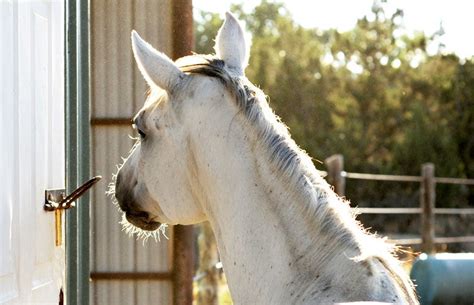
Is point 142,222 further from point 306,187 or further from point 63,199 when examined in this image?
point 306,187

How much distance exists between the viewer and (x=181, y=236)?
5.45 metres

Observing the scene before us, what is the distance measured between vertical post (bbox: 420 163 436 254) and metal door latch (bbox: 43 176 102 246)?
10358 mm

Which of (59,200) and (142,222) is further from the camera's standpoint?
(142,222)

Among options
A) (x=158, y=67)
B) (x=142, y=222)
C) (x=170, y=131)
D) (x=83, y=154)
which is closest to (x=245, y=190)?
(x=170, y=131)

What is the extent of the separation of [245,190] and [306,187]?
9.9 inches

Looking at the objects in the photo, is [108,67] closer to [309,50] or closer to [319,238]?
[319,238]

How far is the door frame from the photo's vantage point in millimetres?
4762

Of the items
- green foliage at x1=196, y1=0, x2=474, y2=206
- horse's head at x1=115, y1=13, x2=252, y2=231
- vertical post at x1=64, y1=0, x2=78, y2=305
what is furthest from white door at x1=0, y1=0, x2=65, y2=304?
green foliage at x1=196, y1=0, x2=474, y2=206

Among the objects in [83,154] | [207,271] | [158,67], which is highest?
[158,67]

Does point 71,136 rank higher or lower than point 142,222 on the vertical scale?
higher

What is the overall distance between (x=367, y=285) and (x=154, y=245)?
2493mm

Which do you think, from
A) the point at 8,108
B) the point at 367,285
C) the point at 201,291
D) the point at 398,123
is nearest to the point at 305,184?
the point at 367,285

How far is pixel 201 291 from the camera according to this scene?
34.2 feet

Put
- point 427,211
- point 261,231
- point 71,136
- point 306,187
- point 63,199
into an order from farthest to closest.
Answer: point 427,211, point 71,136, point 63,199, point 261,231, point 306,187
